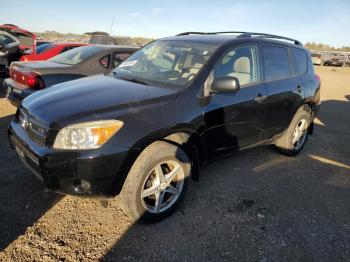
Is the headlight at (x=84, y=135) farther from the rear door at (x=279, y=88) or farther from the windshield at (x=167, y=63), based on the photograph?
the rear door at (x=279, y=88)

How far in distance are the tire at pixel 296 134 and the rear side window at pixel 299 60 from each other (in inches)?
23.1

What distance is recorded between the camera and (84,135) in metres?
2.66

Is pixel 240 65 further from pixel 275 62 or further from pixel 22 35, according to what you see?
pixel 22 35

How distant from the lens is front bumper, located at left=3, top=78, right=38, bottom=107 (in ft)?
17.2

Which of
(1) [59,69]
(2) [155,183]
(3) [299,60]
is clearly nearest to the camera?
(2) [155,183]

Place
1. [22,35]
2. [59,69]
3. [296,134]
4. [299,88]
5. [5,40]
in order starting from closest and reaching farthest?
1. [299,88]
2. [296,134]
3. [59,69]
4. [5,40]
5. [22,35]

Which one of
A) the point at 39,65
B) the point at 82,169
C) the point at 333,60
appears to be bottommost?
the point at 82,169

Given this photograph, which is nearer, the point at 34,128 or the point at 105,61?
the point at 34,128

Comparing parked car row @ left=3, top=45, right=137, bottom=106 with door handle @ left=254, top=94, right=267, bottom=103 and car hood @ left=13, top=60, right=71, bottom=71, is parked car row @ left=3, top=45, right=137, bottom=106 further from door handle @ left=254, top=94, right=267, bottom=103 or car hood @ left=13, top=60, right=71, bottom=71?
door handle @ left=254, top=94, right=267, bottom=103

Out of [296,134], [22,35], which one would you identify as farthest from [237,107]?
[22,35]

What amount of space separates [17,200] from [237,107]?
104 inches

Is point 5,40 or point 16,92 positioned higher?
point 5,40

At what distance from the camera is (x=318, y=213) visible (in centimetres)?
360

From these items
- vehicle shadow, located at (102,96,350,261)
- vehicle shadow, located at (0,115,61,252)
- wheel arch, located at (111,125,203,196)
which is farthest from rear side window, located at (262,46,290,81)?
vehicle shadow, located at (0,115,61,252)
